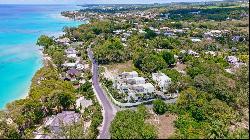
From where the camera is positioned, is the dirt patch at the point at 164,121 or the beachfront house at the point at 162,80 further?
the beachfront house at the point at 162,80

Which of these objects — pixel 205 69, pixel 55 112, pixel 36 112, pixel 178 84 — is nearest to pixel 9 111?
pixel 36 112

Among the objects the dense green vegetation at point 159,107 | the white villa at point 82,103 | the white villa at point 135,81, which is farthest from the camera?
the white villa at point 135,81

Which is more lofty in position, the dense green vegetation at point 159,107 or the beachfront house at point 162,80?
the dense green vegetation at point 159,107

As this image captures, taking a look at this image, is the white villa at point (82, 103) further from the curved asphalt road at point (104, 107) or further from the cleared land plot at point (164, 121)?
the cleared land plot at point (164, 121)

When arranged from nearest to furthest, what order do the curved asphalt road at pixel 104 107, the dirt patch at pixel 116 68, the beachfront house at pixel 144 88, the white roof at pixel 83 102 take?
the curved asphalt road at pixel 104 107, the white roof at pixel 83 102, the beachfront house at pixel 144 88, the dirt patch at pixel 116 68

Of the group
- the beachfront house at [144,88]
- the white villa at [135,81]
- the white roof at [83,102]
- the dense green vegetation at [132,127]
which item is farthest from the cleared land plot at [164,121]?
the white villa at [135,81]

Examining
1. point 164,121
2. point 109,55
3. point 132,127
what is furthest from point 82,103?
point 109,55

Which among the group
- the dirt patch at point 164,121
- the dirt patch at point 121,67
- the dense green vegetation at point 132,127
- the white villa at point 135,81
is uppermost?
the dense green vegetation at point 132,127

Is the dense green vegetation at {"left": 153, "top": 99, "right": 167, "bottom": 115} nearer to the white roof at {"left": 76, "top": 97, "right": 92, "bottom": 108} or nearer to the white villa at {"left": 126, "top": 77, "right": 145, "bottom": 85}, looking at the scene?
the white roof at {"left": 76, "top": 97, "right": 92, "bottom": 108}

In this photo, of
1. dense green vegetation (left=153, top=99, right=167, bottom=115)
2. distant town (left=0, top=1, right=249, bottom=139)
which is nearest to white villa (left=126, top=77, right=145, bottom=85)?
distant town (left=0, top=1, right=249, bottom=139)
